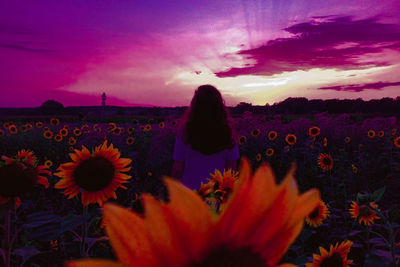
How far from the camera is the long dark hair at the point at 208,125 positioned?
3.70 m

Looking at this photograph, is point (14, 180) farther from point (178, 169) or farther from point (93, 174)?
point (178, 169)

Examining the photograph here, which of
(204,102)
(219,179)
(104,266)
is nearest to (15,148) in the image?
(204,102)

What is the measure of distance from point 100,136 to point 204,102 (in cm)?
396

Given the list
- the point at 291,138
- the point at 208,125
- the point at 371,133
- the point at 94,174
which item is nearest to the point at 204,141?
the point at 208,125

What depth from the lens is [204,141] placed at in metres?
3.70

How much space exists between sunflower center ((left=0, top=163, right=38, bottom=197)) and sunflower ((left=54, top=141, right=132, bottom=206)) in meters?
0.31

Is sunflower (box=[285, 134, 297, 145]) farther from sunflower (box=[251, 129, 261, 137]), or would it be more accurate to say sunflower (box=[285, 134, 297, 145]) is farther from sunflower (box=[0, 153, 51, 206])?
sunflower (box=[0, 153, 51, 206])

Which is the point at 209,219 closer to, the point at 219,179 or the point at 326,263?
the point at 219,179

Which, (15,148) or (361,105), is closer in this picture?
(15,148)

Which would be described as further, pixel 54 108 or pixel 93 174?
pixel 54 108

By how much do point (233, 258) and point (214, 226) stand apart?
0.04m

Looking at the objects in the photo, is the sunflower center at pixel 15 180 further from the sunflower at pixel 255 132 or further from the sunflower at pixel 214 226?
the sunflower at pixel 255 132

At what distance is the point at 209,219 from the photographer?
12.9 inches

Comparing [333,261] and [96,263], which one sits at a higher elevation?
[96,263]
